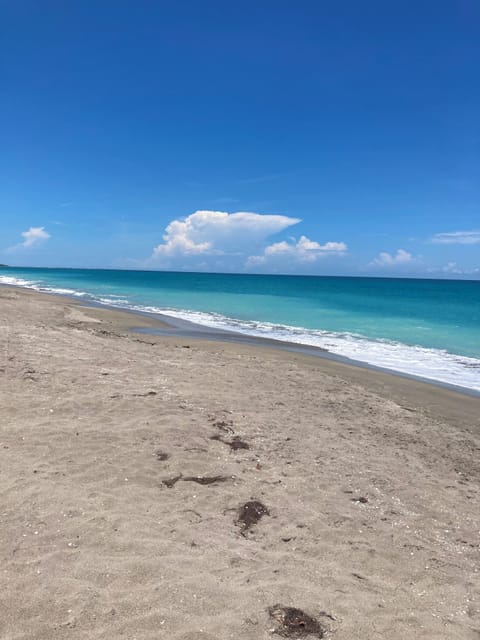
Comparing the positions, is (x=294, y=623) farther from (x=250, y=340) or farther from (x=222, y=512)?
(x=250, y=340)

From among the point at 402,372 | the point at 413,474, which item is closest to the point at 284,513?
the point at 413,474

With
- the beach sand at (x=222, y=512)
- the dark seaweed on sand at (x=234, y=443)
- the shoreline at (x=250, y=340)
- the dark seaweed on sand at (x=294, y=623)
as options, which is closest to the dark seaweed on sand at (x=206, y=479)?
the beach sand at (x=222, y=512)

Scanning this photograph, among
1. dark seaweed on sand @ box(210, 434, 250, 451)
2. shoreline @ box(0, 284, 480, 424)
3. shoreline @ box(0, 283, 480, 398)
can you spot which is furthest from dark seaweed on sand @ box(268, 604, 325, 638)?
shoreline @ box(0, 283, 480, 398)

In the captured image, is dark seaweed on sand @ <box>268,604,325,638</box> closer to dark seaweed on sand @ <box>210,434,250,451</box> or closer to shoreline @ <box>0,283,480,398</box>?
dark seaweed on sand @ <box>210,434,250,451</box>

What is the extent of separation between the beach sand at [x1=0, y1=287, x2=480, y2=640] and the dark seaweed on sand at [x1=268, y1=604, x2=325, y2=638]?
0.08ft

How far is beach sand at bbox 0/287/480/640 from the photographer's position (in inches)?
135

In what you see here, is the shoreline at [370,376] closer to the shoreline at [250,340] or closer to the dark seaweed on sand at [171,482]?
the shoreline at [250,340]

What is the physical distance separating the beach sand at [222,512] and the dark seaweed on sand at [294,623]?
0.02 m

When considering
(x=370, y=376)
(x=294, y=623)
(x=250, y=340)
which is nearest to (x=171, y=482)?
(x=294, y=623)

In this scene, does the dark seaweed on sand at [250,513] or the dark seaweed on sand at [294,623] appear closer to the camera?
the dark seaweed on sand at [294,623]

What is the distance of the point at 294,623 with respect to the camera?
337cm

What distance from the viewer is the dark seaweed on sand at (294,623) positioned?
10.7ft

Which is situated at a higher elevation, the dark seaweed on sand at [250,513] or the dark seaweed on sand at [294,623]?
the dark seaweed on sand at [250,513]

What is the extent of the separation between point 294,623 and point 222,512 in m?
1.64
